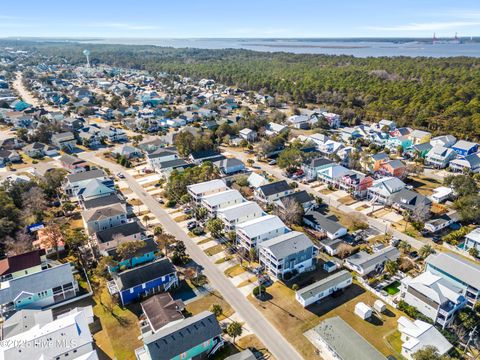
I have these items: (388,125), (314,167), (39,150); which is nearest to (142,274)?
(314,167)

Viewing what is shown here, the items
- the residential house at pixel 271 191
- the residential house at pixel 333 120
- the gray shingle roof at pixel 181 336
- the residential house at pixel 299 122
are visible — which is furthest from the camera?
the residential house at pixel 333 120

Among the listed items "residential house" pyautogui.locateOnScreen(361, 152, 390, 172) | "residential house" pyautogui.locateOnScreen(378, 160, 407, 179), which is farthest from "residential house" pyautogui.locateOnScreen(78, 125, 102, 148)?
"residential house" pyautogui.locateOnScreen(378, 160, 407, 179)

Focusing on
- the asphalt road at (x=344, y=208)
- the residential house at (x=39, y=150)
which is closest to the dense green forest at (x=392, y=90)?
the asphalt road at (x=344, y=208)

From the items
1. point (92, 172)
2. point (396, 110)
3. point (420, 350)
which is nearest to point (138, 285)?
point (420, 350)

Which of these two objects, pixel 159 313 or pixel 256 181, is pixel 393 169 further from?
pixel 159 313

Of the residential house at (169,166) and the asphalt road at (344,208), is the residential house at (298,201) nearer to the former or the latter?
the asphalt road at (344,208)

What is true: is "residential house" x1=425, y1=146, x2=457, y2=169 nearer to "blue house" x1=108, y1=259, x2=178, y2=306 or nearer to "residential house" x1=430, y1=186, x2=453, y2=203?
"residential house" x1=430, y1=186, x2=453, y2=203

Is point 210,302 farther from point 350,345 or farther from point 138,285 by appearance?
point 350,345
